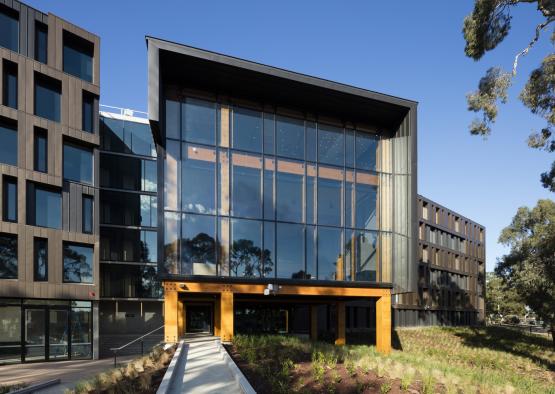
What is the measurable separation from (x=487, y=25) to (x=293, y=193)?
37.5ft

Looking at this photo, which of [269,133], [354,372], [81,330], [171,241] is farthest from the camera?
[81,330]

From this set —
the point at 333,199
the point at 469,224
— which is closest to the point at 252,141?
the point at 333,199

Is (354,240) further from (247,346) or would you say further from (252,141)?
(247,346)

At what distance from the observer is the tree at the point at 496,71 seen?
19375 millimetres

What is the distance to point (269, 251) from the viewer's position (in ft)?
70.2

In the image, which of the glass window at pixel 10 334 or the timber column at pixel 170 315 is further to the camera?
the glass window at pixel 10 334

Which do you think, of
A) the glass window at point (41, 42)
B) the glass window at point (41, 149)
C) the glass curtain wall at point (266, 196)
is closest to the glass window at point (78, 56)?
the glass window at point (41, 42)

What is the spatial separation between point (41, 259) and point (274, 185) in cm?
1343

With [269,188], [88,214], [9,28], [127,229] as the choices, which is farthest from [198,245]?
[127,229]

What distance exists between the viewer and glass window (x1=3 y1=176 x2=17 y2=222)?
2338 cm

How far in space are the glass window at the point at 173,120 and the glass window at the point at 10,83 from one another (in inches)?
384

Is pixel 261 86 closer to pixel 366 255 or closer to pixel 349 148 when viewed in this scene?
pixel 349 148

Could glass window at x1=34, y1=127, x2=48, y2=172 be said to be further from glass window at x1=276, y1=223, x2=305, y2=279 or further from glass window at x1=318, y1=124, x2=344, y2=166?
glass window at x1=318, y1=124, x2=344, y2=166

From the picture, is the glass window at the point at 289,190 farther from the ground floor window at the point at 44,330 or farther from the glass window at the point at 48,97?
the glass window at the point at 48,97
